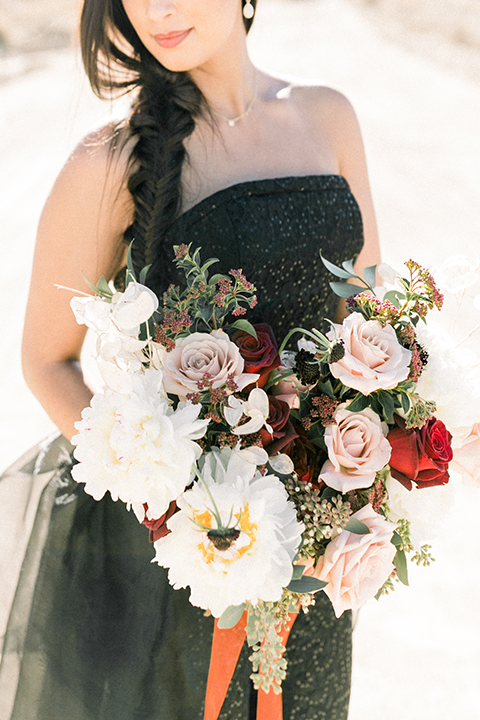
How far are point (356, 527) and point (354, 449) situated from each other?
0.13 meters

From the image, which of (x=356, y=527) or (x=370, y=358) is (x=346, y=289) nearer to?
(x=370, y=358)

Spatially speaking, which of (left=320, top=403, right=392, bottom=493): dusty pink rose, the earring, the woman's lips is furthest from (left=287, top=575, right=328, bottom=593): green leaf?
the earring

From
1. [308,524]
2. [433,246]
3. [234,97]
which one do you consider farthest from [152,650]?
[433,246]

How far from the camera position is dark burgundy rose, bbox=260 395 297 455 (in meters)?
1.19

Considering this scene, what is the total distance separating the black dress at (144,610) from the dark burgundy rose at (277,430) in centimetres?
48

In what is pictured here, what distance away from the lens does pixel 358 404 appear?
3.99 ft

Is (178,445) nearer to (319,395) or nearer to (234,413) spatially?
(234,413)

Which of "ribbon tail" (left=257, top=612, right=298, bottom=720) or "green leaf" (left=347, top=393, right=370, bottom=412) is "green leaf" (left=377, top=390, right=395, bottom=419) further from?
"ribbon tail" (left=257, top=612, right=298, bottom=720)

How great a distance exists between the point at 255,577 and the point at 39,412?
13.9ft

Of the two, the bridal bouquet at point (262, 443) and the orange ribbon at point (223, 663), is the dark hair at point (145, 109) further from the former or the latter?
the orange ribbon at point (223, 663)

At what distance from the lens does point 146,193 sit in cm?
160
